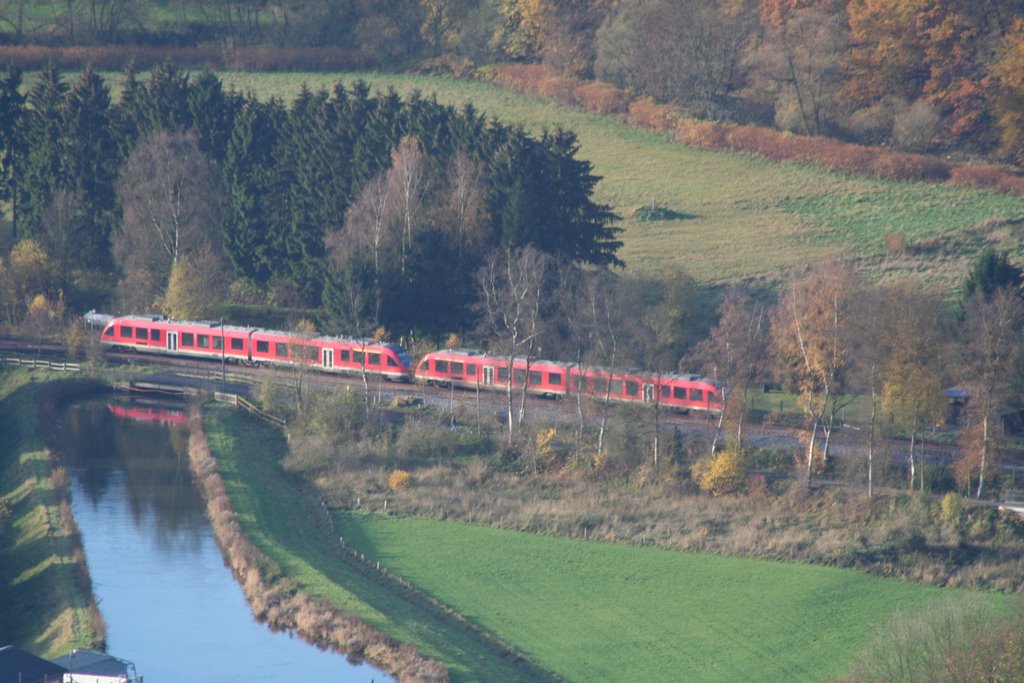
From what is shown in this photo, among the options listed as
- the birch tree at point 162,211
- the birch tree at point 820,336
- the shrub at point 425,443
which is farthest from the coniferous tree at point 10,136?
the birch tree at point 820,336

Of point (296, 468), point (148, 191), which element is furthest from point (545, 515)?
point (148, 191)

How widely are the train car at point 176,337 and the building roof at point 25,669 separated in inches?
1524

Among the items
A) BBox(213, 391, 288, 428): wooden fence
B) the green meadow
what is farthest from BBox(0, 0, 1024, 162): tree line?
the green meadow

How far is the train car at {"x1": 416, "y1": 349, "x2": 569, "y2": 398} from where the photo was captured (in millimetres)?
69250

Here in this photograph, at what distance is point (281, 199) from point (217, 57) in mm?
42284

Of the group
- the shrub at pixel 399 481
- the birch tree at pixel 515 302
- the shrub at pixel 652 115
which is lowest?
the shrub at pixel 399 481

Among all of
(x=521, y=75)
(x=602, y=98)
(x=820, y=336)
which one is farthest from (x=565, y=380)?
(x=521, y=75)

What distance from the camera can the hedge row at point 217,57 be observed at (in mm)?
122312

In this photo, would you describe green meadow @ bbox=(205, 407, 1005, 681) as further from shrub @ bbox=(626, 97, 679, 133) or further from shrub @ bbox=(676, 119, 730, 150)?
shrub @ bbox=(626, 97, 679, 133)

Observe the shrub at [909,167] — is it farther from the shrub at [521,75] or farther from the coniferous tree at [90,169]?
the coniferous tree at [90,169]

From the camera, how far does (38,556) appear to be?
51875 mm

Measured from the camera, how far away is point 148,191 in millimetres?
86875

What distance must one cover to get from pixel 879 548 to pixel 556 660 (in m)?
15.2

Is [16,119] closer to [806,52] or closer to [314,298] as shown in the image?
[314,298]
